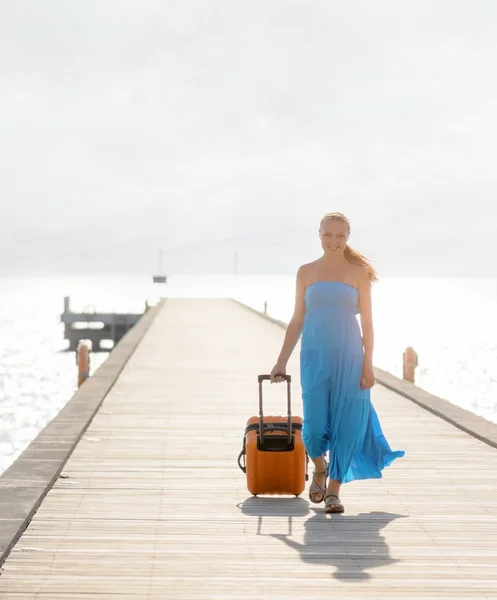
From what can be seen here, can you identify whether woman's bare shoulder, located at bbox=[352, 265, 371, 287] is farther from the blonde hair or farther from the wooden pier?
the wooden pier

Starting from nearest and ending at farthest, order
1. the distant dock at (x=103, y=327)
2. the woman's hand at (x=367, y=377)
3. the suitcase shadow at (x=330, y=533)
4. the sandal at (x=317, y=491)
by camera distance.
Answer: the suitcase shadow at (x=330, y=533), the woman's hand at (x=367, y=377), the sandal at (x=317, y=491), the distant dock at (x=103, y=327)

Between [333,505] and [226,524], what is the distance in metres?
0.73

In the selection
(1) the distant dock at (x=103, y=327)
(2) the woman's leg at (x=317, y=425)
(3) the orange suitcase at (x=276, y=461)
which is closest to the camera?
(2) the woman's leg at (x=317, y=425)

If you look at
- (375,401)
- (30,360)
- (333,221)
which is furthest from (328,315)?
(30,360)

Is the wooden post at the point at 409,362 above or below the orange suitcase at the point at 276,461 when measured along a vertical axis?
below

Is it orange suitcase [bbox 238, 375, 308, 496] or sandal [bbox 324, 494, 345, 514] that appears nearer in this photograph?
sandal [bbox 324, 494, 345, 514]

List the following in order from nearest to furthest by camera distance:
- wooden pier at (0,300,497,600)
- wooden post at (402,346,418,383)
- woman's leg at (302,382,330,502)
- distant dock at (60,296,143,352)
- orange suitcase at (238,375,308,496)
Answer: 1. wooden pier at (0,300,497,600)
2. woman's leg at (302,382,330,502)
3. orange suitcase at (238,375,308,496)
4. wooden post at (402,346,418,383)
5. distant dock at (60,296,143,352)

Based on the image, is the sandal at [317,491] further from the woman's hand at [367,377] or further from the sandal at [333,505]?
the woman's hand at [367,377]

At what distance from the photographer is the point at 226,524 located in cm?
579

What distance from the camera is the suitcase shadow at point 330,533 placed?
4.99m

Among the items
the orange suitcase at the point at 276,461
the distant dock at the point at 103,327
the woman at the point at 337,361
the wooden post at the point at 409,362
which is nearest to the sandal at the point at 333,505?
the woman at the point at 337,361

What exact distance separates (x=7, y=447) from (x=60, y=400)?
1013cm

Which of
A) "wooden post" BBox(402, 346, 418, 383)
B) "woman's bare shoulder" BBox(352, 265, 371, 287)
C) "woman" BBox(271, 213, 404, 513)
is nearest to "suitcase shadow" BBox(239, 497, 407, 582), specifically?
"woman" BBox(271, 213, 404, 513)

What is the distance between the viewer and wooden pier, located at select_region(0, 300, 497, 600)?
15.3 ft
